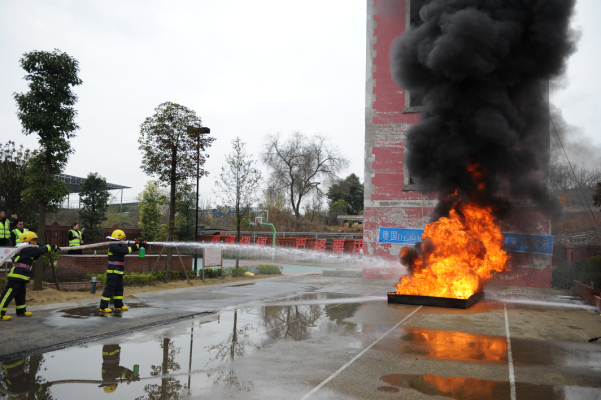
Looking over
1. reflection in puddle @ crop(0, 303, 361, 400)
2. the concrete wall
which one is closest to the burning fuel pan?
reflection in puddle @ crop(0, 303, 361, 400)

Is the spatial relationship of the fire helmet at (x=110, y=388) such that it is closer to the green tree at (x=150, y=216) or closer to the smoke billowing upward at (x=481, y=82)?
the smoke billowing upward at (x=481, y=82)

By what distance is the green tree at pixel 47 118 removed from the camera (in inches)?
415

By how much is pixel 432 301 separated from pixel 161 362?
7.01 metres

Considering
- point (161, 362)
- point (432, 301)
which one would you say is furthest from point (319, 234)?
point (161, 362)

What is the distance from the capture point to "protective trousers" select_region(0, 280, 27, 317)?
733 cm

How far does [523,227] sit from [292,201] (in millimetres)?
32294

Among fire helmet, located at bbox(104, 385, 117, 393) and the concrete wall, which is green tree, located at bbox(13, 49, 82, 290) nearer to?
fire helmet, located at bbox(104, 385, 117, 393)

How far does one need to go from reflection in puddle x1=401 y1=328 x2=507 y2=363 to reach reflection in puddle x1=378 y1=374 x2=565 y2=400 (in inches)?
37.4

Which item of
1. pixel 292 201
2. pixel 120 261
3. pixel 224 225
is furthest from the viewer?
pixel 224 225

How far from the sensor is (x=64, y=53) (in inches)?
432

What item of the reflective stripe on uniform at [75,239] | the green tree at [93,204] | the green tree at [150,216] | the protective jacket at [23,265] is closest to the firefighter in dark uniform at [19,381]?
the protective jacket at [23,265]

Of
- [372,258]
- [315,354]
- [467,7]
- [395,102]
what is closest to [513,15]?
[467,7]

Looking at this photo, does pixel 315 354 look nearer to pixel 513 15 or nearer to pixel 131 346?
pixel 131 346

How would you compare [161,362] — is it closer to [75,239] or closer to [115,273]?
[115,273]
